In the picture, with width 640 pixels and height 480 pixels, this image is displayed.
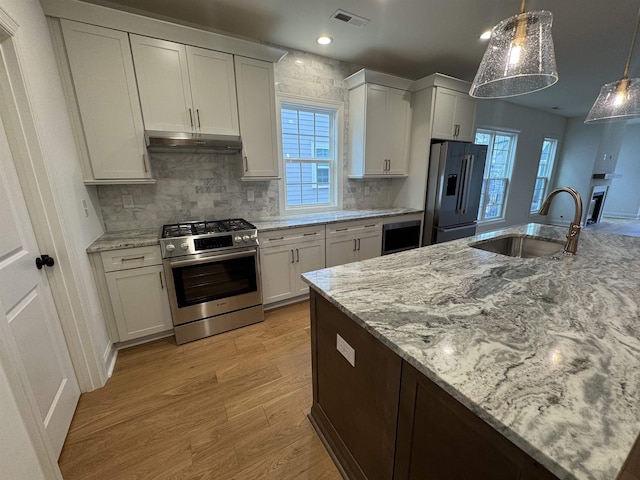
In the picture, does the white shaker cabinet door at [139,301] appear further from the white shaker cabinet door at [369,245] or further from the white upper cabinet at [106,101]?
the white shaker cabinet door at [369,245]

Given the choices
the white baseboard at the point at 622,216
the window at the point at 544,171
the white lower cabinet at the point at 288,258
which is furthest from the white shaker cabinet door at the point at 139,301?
the white baseboard at the point at 622,216

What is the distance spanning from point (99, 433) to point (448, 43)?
4432 mm

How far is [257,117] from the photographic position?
2.56 m

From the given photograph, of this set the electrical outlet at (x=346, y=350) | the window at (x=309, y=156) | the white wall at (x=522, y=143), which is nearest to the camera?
the electrical outlet at (x=346, y=350)

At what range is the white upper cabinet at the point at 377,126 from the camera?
3209 millimetres

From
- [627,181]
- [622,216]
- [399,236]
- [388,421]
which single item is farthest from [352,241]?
[622,216]

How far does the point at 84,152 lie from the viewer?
2.01 m

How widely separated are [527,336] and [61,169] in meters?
2.55

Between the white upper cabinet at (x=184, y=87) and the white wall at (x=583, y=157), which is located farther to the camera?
the white wall at (x=583, y=157)

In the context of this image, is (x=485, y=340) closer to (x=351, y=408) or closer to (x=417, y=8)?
(x=351, y=408)

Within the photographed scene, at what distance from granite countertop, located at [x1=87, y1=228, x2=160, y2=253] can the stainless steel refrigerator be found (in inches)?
126

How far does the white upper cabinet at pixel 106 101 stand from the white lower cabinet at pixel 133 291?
65 cm

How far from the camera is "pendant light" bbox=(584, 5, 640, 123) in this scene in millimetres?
1846

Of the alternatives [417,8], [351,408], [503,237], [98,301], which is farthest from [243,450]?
[417,8]
